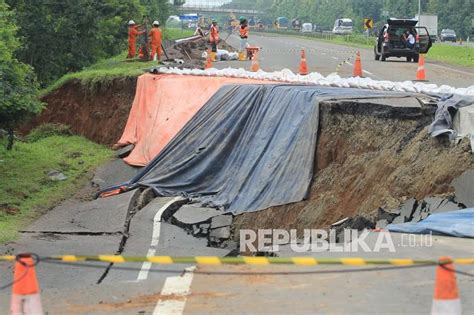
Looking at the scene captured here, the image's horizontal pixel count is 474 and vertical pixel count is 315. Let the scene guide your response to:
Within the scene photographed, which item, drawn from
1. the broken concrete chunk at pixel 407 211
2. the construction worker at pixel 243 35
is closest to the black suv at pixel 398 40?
the construction worker at pixel 243 35

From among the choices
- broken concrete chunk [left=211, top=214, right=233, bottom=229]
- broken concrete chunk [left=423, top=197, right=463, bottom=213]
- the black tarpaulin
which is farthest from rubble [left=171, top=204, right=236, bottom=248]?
broken concrete chunk [left=423, top=197, right=463, bottom=213]

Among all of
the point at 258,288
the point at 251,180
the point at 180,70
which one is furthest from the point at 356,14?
the point at 258,288

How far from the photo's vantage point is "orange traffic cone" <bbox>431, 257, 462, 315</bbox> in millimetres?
5352

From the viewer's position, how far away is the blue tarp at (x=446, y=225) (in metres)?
9.69

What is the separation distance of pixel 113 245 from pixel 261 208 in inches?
125

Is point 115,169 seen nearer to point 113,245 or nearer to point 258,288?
point 113,245

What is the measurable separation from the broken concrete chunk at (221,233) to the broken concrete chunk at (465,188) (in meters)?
Answer: 5.11

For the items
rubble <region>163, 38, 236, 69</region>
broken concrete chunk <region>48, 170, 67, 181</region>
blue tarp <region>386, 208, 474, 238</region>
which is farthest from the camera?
rubble <region>163, 38, 236, 69</region>

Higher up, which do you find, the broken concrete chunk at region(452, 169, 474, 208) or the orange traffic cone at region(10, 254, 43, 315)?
the orange traffic cone at region(10, 254, 43, 315)

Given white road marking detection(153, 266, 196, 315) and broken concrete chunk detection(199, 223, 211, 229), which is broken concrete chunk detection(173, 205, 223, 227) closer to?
broken concrete chunk detection(199, 223, 211, 229)

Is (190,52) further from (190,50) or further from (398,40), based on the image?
(398,40)

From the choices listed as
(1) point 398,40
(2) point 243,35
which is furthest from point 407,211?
(2) point 243,35

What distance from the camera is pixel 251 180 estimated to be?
1639 cm

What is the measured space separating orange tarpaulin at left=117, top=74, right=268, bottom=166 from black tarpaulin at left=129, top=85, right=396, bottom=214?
3.21 ft
